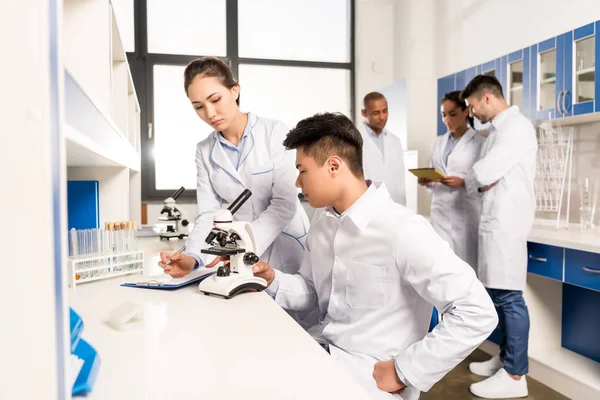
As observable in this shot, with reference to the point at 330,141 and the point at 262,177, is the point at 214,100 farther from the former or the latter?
the point at 330,141

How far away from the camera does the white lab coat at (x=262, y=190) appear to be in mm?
1790

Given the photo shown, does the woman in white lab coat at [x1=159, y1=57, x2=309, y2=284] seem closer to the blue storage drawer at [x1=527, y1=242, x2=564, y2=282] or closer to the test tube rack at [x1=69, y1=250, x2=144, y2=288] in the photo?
the test tube rack at [x1=69, y1=250, x2=144, y2=288]

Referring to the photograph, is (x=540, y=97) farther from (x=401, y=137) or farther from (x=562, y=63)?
(x=401, y=137)

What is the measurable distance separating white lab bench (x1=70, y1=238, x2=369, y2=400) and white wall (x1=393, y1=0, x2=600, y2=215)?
2.87 metres

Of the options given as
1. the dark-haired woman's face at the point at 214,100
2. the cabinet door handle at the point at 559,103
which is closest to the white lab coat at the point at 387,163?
the cabinet door handle at the point at 559,103

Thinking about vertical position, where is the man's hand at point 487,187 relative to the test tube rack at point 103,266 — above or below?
above

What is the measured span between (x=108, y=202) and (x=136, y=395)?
54.0 inches

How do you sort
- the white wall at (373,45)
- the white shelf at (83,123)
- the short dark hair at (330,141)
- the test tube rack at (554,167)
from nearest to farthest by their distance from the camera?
the white shelf at (83,123) < the short dark hair at (330,141) < the test tube rack at (554,167) < the white wall at (373,45)

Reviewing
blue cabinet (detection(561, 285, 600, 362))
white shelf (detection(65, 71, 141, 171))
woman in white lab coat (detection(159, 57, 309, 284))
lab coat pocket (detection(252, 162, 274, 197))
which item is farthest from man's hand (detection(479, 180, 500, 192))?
white shelf (detection(65, 71, 141, 171))

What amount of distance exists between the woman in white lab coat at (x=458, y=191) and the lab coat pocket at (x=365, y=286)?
1871mm

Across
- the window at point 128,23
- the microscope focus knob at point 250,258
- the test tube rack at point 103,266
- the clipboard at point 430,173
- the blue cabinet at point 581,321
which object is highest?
the window at point 128,23

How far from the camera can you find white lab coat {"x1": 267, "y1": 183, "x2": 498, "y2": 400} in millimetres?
1100

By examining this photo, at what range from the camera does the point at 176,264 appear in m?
1.63

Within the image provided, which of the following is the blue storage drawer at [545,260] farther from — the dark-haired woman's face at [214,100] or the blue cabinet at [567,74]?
the dark-haired woman's face at [214,100]
